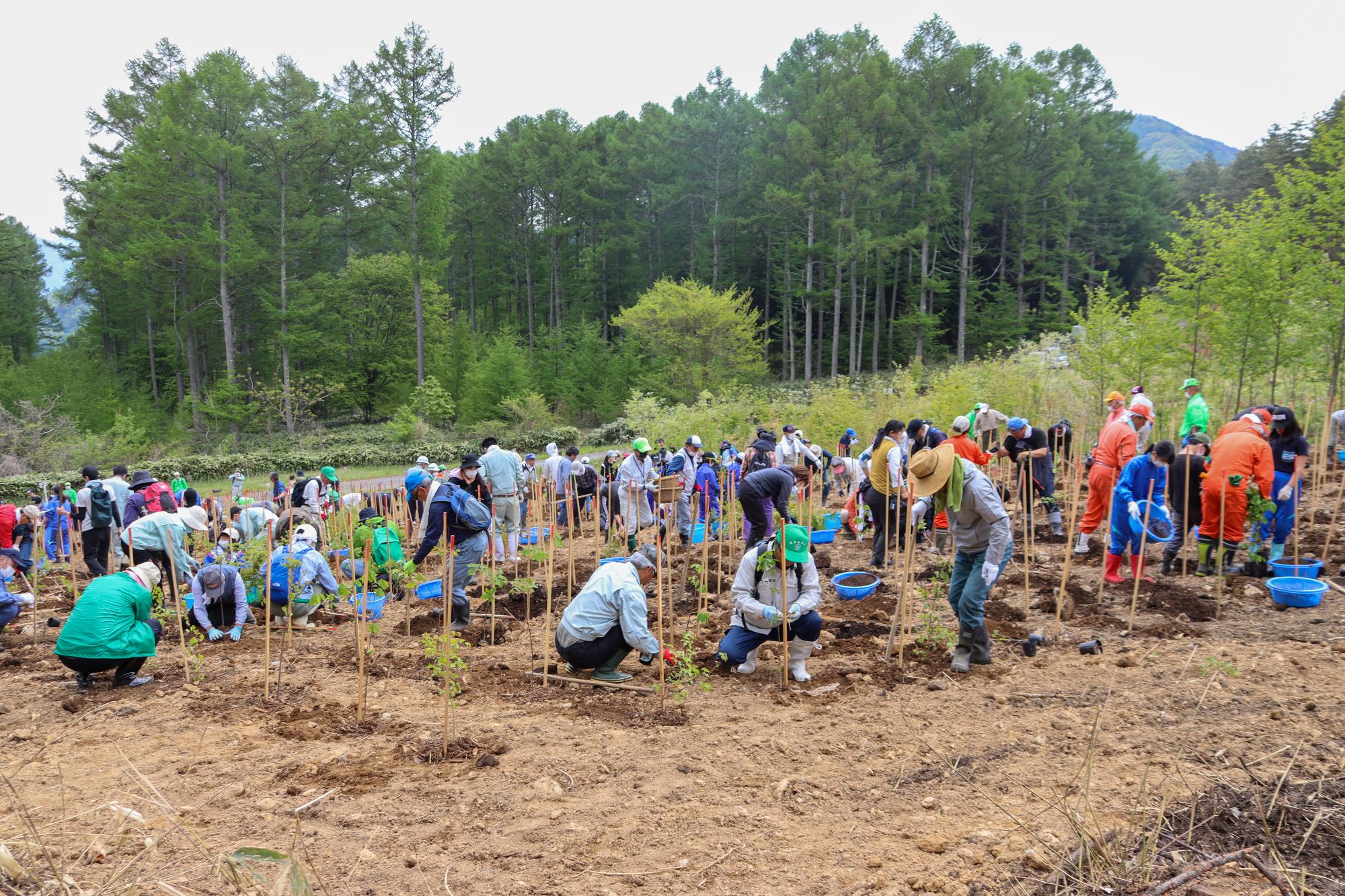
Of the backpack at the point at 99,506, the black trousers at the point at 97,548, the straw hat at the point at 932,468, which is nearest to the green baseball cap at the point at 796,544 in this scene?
the straw hat at the point at 932,468

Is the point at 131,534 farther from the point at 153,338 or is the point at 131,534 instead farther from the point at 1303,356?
the point at 153,338

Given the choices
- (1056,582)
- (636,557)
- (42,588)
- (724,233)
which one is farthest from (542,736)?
(724,233)

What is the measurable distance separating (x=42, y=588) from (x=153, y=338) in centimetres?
3508

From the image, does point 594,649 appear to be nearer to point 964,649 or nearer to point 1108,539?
point 964,649

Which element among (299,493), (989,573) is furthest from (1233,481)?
(299,493)

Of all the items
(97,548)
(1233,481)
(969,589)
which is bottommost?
(97,548)

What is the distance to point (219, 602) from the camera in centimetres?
745

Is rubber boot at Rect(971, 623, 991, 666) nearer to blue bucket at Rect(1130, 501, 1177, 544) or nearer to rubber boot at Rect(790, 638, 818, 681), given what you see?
rubber boot at Rect(790, 638, 818, 681)

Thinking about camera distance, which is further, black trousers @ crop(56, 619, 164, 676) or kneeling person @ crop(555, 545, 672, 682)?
black trousers @ crop(56, 619, 164, 676)

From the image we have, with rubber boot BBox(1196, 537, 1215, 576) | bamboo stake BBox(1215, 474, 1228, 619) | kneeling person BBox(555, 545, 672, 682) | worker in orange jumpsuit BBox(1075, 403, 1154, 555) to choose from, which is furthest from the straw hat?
rubber boot BBox(1196, 537, 1215, 576)

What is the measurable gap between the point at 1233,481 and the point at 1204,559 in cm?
91

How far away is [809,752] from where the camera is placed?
4.37m

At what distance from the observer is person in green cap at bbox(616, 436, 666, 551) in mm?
10531

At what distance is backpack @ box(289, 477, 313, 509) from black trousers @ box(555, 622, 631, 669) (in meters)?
6.47
